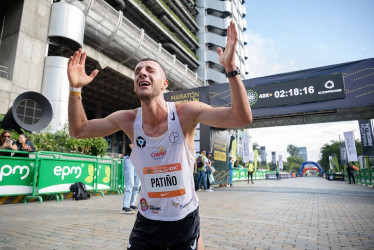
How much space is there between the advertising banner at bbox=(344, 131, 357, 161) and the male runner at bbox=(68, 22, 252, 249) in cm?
2249

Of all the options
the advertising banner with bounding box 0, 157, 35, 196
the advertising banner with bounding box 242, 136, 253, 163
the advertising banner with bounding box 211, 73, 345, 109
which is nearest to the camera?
the advertising banner with bounding box 0, 157, 35, 196

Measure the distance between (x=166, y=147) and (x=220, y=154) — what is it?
14.2 metres

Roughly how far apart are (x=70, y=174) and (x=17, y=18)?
13112 mm

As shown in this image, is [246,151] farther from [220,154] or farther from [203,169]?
[203,169]

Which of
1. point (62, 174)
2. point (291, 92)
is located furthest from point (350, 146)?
point (62, 174)

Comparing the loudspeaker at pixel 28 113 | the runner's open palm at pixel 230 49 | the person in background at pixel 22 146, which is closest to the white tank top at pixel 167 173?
the runner's open palm at pixel 230 49

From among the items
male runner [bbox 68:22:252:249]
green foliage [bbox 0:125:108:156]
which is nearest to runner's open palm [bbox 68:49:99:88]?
male runner [bbox 68:22:252:249]

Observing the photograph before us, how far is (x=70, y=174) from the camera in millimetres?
8305

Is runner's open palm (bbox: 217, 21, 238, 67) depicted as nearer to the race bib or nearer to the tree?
the race bib

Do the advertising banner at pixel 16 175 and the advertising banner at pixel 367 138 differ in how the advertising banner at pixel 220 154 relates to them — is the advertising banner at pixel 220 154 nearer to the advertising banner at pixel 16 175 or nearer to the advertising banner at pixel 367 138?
the advertising banner at pixel 16 175

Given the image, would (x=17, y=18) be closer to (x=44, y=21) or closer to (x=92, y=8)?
(x=44, y=21)

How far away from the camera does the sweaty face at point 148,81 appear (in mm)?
1693

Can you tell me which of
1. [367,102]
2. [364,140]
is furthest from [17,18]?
[364,140]

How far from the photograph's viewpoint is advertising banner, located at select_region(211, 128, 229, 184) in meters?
14.9
